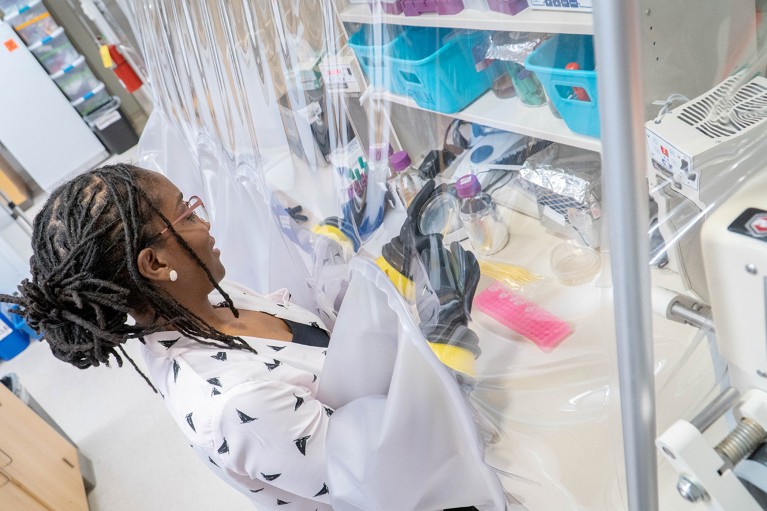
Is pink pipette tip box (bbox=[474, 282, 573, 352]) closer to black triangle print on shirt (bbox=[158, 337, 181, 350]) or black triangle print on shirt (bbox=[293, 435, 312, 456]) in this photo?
black triangle print on shirt (bbox=[293, 435, 312, 456])

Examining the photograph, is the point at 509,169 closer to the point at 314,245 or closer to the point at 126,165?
the point at 314,245

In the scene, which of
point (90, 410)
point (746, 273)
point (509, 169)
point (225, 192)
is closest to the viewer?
point (746, 273)

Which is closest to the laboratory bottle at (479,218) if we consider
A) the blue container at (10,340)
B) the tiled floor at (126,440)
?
the tiled floor at (126,440)

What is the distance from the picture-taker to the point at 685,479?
0.43 metres

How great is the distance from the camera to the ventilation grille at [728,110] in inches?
22.9

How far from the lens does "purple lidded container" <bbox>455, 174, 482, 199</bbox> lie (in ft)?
2.72

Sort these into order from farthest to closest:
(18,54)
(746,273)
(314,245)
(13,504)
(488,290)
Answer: (18,54)
(13,504)
(314,245)
(488,290)
(746,273)

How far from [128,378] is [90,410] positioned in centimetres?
20

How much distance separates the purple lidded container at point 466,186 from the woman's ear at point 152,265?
49cm

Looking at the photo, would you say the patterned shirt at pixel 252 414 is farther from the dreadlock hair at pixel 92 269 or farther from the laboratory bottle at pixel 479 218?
the laboratory bottle at pixel 479 218

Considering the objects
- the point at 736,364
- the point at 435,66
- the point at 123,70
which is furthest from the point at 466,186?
the point at 123,70

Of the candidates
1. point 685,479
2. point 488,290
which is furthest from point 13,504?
point 685,479

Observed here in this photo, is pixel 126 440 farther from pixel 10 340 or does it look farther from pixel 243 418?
pixel 243 418

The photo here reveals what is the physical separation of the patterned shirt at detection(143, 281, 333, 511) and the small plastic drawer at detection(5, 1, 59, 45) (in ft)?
13.0
